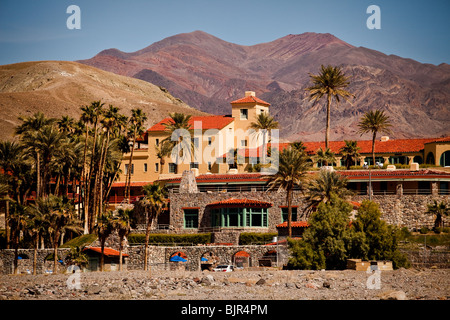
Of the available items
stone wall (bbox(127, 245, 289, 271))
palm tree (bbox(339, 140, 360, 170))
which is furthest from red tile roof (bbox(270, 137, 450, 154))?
stone wall (bbox(127, 245, 289, 271))

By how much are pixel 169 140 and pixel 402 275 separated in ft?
161

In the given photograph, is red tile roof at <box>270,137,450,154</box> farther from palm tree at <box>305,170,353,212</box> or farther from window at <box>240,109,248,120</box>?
palm tree at <box>305,170,353,212</box>

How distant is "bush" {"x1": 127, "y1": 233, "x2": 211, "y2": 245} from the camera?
7350 centimetres

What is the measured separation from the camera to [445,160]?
97438 millimetres

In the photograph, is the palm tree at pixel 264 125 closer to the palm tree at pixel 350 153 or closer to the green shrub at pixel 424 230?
the palm tree at pixel 350 153

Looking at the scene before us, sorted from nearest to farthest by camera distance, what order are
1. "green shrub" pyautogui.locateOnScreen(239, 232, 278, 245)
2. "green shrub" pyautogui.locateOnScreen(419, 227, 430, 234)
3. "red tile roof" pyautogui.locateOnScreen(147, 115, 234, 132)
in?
1. "green shrub" pyautogui.locateOnScreen(239, 232, 278, 245)
2. "green shrub" pyautogui.locateOnScreen(419, 227, 430, 234)
3. "red tile roof" pyautogui.locateOnScreen(147, 115, 234, 132)

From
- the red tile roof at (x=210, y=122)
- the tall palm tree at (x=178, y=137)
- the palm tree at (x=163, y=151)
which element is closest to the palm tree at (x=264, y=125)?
the red tile roof at (x=210, y=122)

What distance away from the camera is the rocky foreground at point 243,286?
1897 inches

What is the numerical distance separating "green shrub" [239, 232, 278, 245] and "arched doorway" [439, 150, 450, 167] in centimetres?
3608

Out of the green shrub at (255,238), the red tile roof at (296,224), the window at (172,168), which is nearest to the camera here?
the green shrub at (255,238)

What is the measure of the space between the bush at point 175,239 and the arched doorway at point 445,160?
39777 millimetres
